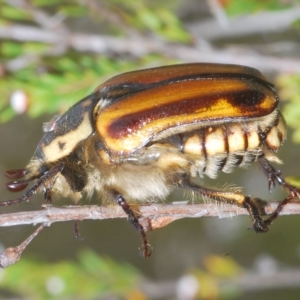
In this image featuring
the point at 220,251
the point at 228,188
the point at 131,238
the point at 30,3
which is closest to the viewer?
the point at 228,188

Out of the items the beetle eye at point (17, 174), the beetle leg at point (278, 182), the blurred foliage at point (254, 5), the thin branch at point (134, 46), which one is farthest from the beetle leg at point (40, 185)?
the blurred foliage at point (254, 5)

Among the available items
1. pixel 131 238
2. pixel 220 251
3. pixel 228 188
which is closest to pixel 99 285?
pixel 228 188

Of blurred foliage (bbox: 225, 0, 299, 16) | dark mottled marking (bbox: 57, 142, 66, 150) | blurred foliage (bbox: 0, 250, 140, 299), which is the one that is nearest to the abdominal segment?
dark mottled marking (bbox: 57, 142, 66, 150)

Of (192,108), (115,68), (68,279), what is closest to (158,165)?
(192,108)

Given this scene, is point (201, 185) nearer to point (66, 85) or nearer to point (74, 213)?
point (74, 213)

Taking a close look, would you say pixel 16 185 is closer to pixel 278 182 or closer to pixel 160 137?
pixel 160 137
